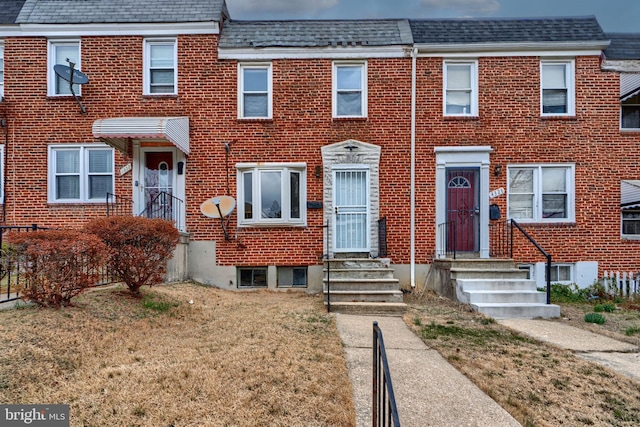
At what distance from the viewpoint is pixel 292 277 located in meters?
10.3

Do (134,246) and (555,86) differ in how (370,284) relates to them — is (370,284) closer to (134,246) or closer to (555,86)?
(134,246)

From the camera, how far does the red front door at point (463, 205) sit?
1034 cm

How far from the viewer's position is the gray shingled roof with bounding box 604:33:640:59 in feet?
35.4

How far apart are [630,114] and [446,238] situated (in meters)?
5.67

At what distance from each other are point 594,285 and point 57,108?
540 inches

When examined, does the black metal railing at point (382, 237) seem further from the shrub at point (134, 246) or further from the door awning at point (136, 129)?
the door awning at point (136, 129)

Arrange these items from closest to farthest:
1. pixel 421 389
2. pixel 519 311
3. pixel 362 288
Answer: pixel 421 389, pixel 519 311, pixel 362 288

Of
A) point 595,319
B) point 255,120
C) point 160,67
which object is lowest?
point 595,319

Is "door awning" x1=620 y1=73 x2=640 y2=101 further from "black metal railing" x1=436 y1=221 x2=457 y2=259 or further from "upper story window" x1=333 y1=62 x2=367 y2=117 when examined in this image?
"upper story window" x1=333 y1=62 x2=367 y2=117

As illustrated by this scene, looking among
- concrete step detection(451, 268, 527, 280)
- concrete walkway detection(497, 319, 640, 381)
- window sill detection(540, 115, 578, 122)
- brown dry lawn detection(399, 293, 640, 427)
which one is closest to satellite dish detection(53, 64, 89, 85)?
brown dry lawn detection(399, 293, 640, 427)

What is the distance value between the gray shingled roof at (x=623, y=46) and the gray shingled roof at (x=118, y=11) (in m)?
10.2

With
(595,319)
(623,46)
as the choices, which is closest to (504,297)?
(595,319)

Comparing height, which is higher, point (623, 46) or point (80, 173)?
point (623, 46)

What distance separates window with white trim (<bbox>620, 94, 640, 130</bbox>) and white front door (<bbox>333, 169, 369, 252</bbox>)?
263 inches
